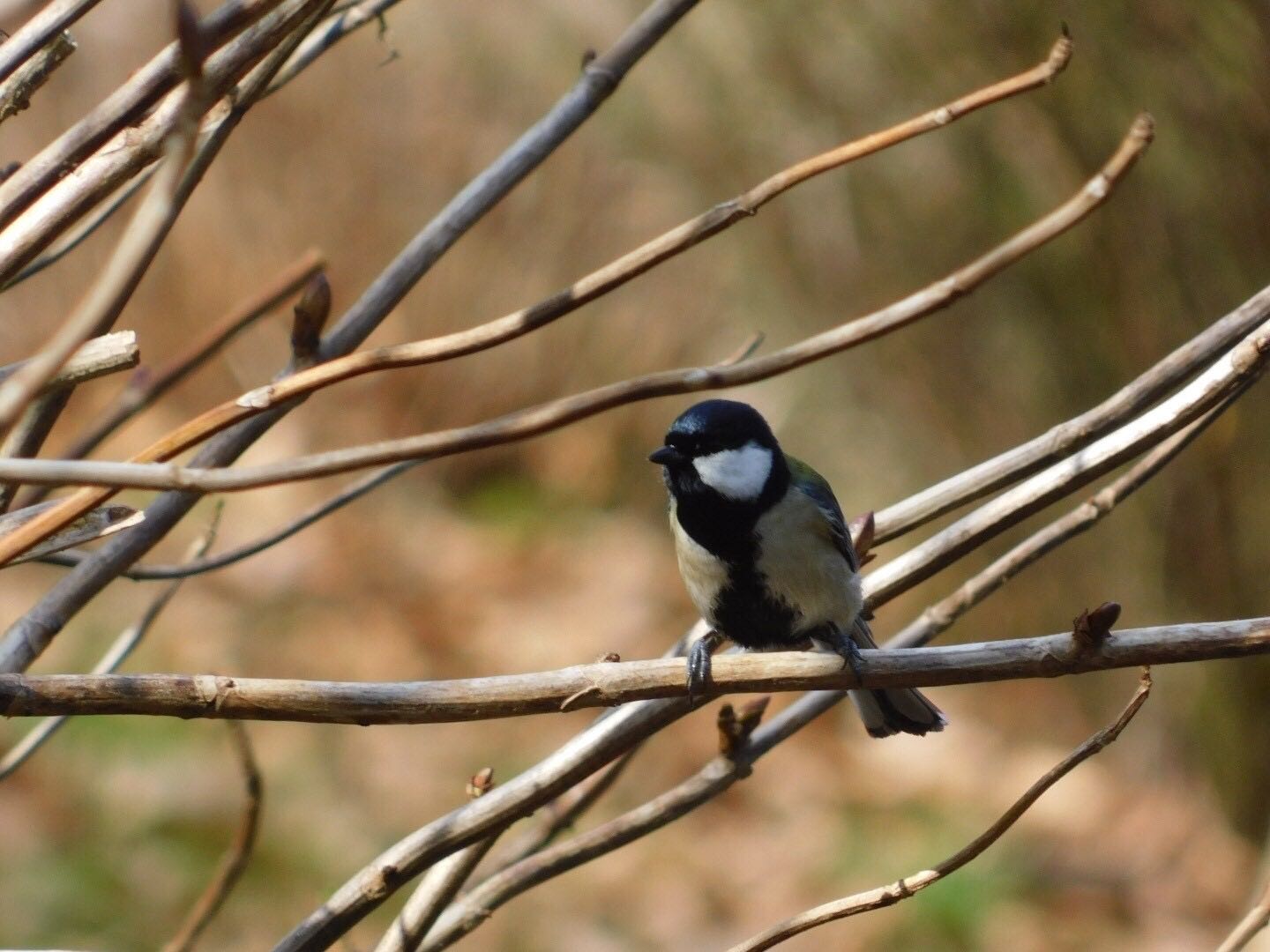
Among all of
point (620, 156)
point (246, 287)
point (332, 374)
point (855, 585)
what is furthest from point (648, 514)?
point (332, 374)

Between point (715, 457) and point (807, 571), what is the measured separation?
26 centimetres

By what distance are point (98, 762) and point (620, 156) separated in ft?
11.2

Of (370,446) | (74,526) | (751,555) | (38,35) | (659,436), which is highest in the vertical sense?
(659,436)

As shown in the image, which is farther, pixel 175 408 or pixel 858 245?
pixel 175 408

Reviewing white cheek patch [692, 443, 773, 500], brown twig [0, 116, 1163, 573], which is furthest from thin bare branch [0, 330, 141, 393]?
white cheek patch [692, 443, 773, 500]

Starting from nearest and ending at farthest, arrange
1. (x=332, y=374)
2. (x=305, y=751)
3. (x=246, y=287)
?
1. (x=332, y=374)
2. (x=305, y=751)
3. (x=246, y=287)

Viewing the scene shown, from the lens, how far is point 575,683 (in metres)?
1.29

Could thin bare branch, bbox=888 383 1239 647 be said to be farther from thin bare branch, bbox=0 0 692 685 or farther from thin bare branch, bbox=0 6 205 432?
thin bare branch, bbox=0 6 205 432

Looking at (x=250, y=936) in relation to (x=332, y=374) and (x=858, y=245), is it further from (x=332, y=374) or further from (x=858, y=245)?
(x=332, y=374)

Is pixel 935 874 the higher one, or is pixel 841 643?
pixel 841 643

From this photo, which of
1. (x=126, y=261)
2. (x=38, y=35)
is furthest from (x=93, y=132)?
(x=126, y=261)

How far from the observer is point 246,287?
260 inches

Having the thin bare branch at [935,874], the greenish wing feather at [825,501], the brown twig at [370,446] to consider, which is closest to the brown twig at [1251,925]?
the thin bare branch at [935,874]

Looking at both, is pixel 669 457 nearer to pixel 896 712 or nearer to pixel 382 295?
pixel 896 712
